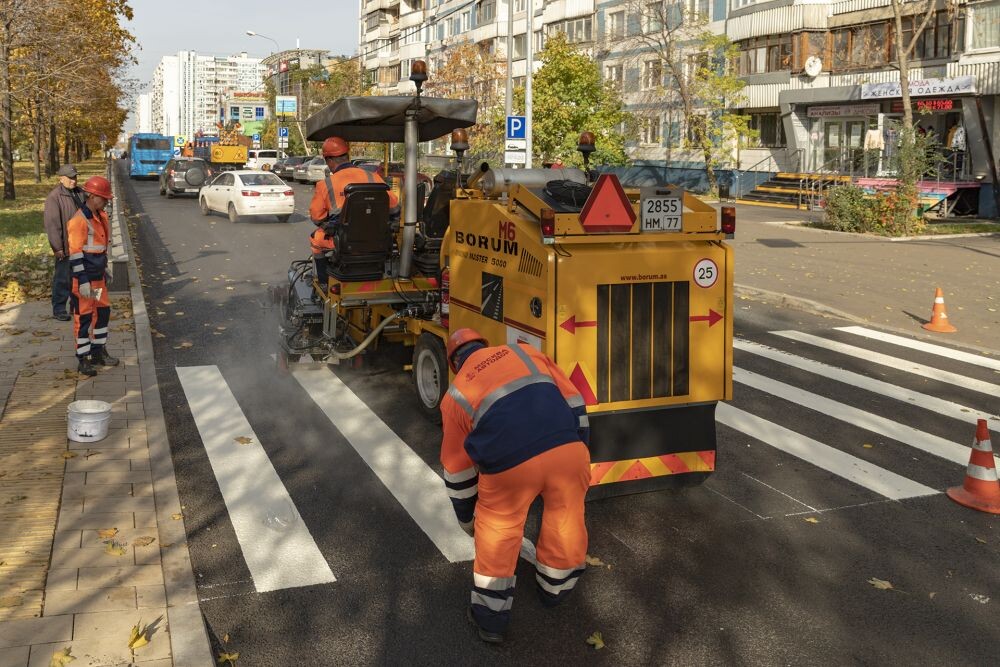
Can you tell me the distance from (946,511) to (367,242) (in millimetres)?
5460

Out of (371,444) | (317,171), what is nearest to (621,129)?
(317,171)

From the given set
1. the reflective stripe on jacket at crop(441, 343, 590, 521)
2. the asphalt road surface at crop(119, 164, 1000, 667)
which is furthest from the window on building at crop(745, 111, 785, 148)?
the reflective stripe on jacket at crop(441, 343, 590, 521)

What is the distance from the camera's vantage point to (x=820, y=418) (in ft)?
29.4

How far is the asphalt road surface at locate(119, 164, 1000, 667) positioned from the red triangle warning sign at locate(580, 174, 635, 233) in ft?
6.39

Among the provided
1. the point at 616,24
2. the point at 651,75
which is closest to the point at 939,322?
the point at 651,75

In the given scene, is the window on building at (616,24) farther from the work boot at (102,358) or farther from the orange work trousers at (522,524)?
the orange work trousers at (522,524)

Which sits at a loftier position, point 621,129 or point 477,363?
point 621,129

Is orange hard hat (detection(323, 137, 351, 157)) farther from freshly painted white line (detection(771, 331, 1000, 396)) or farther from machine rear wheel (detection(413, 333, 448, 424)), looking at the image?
freshly painted white line (detection(771, 331, 1000, 396))

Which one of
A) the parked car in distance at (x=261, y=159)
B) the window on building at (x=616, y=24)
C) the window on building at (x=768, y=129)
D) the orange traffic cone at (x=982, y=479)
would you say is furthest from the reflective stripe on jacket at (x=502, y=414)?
the parked car in distance at (x=261, y=159)

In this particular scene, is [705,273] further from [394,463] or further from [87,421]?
[87,421]

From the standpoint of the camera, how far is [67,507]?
20.7 feet

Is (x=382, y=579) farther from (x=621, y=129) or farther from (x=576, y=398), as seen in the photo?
(x=621, y=129)

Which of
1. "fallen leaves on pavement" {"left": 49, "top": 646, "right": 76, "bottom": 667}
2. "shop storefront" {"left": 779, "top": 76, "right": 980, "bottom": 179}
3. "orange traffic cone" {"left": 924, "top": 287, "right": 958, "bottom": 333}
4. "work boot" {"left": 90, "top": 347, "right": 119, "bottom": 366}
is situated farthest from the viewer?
"shop storefront" {"left": 779, "top": 76, "right": 980, "bottom": 179}

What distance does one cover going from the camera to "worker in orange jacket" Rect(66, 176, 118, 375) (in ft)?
30.1
